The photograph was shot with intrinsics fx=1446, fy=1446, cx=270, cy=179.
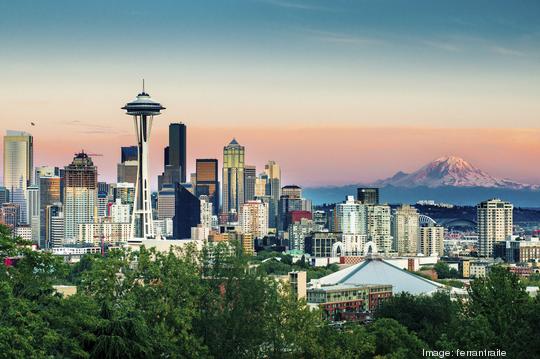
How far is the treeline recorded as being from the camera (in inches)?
1031

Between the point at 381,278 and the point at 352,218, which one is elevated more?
the point at 352,218

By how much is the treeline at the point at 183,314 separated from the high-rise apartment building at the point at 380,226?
13777cm

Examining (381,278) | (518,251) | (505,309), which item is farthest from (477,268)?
(505,309)

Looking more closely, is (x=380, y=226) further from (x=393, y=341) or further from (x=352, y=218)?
(x=393, y=341)

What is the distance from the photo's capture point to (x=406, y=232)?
179125 mm

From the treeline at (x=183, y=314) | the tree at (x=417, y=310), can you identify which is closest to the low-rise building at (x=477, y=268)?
the tree at (x=417, y=310)

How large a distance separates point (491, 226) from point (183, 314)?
5433 inches

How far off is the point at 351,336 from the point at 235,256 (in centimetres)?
346

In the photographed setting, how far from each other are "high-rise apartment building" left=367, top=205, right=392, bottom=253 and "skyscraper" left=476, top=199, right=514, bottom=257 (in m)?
12.9

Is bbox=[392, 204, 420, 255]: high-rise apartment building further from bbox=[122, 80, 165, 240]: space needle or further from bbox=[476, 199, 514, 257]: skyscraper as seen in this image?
bbox=[122, 80, 165, 240]: space needle

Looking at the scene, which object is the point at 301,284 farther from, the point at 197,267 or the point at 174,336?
the point at 174,336

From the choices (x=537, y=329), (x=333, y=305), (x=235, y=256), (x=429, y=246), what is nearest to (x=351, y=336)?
(x=235, y=256)

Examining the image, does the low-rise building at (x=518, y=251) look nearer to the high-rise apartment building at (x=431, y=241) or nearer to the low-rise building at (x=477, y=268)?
the low-rise building at (x=477, y=268)

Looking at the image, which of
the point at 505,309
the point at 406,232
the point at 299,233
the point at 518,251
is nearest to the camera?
the point at 505,309
